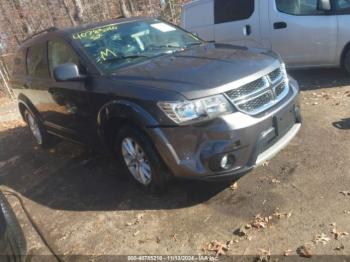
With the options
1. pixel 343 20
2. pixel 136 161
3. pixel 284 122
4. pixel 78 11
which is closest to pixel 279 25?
pixel 343 20

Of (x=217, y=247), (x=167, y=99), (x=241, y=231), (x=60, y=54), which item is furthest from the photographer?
(x=60, y=54)

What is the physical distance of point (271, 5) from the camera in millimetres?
7492

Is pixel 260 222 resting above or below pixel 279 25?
below

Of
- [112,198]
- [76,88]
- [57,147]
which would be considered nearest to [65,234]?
[112,198]

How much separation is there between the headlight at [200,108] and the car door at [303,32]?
4.00 metres

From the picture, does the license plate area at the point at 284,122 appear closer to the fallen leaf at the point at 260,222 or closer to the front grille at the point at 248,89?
the front grille at the point at 248,89

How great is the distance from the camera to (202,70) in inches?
163

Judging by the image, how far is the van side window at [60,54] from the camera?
500 centimetres

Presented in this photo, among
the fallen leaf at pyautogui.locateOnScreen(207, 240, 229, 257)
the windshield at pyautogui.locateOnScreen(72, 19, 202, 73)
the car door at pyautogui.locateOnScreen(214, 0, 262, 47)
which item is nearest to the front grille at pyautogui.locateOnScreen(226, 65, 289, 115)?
the fallen leaf at pyautogui.locateOnScreen(207, 240, 229, 257)

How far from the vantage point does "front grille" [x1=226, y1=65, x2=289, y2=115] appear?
12.7 ft

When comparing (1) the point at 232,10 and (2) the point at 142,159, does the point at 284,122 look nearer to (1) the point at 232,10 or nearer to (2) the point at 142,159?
(2) the point at 142,159

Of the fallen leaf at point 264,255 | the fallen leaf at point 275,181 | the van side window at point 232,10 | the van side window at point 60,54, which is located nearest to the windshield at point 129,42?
the van side window at point 60,54

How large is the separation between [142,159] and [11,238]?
5.77ft

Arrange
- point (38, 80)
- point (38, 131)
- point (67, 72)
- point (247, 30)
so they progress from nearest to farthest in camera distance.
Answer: point (67, 72) → point (38, 80) → point (38, 131) → point (247, 30)
